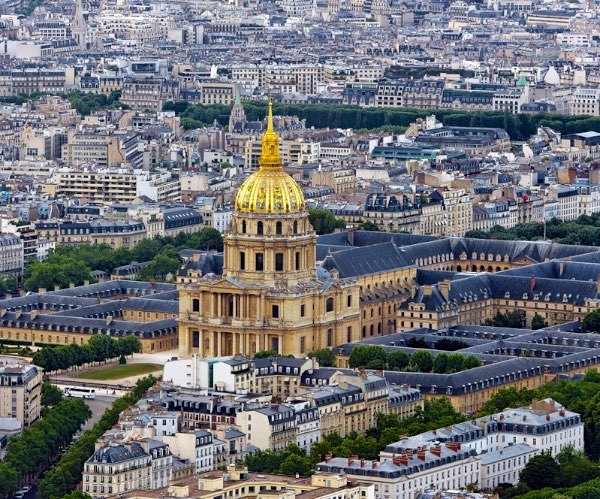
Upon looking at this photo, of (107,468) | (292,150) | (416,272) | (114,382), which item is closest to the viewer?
(107,468)

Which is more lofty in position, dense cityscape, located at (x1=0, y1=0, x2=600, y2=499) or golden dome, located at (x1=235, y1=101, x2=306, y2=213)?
golden dome, located at (x1=235, y1=101, x2=306, y2=213)

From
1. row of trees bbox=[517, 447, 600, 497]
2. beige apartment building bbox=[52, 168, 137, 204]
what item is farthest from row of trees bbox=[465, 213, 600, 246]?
row of trees bbox=[517, 447, 600, 497]

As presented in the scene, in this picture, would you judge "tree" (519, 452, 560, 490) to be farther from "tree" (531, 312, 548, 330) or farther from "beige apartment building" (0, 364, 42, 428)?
"tree" (531, 312, 548, 330)

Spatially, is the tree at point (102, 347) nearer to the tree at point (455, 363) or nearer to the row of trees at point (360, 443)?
the tree at point (455, 363)

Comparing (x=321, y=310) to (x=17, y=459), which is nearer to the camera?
(x=17, y=459)

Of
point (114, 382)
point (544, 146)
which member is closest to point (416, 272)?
point (114, 382)

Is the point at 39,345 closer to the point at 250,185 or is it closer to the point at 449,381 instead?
the point at 250,185
